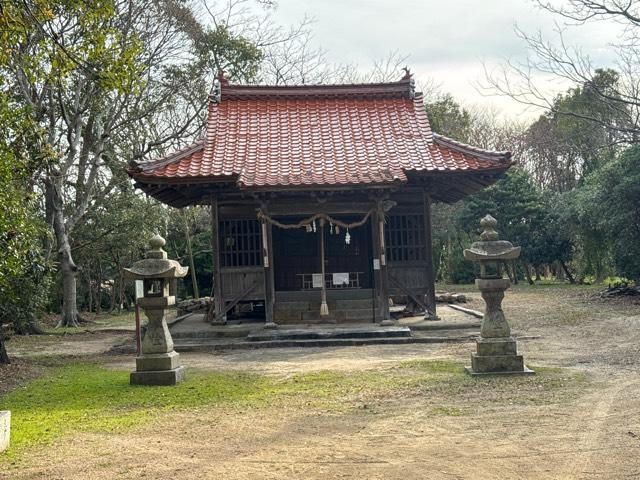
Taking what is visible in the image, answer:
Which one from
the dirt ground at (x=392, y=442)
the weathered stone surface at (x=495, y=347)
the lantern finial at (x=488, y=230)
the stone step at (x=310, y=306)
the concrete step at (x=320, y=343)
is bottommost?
the dirt ground at (x=392, y=442)

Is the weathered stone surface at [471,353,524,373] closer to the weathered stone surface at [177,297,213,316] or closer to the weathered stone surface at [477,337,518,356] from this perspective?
the weathered stone surface at [477,337,518,356]

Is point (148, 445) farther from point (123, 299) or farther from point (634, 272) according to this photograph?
point (123, 299)

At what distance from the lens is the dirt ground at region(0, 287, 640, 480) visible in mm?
4941

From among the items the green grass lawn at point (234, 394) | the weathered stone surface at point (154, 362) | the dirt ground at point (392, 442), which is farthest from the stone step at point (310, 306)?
the dirt ground at point (392, 442)

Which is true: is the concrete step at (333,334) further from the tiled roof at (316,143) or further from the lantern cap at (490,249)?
the lantern cap at (490,249)

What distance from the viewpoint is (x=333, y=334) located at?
42.7ft

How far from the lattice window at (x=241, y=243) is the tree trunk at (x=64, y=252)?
6791mm

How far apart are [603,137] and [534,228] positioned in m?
5.62

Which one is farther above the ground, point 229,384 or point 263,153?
point 263,153

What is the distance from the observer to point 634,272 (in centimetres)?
2003

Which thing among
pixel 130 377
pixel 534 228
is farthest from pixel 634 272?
pixel 130 377

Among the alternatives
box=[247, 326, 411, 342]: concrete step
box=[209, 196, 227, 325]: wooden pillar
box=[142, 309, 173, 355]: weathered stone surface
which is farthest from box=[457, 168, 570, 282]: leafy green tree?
box=[142, 309, 173, 355]: weathered stone surface

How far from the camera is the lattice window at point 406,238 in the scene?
15.1 meters

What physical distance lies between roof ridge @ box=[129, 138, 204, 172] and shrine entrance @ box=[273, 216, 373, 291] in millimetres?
2802
